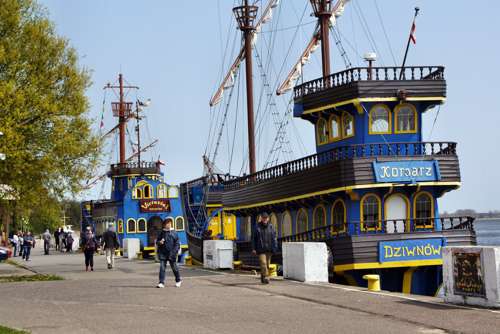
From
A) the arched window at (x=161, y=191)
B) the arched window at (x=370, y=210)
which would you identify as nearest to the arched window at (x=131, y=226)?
the arched window at (x=161, y=191)

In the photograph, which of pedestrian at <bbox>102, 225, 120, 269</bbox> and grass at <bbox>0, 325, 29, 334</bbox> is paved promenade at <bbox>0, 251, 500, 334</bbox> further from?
pedestrian at <bbox>102, 225, 120, 269</bbox>

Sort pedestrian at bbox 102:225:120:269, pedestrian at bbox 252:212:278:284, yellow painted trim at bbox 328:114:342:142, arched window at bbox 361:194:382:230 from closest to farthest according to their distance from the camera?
pedestrian at bbox 252:212:278:284 → arched window at bbox 361:194:382:230 → yellow painted trim at bbox 328:114:342:142 → pedestrian at bbox 102:225:120:269

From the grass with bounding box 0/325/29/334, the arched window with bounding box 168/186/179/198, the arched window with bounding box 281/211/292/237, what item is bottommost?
the grass with bounding box 0/325/29/334

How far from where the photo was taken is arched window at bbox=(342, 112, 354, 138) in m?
25.6

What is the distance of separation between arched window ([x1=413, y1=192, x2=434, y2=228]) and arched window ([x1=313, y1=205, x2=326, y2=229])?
9.40 ft

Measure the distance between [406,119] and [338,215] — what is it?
3.66 m

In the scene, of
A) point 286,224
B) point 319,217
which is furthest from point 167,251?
point 286,224

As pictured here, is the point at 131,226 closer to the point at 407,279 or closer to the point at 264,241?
the point at 407,279

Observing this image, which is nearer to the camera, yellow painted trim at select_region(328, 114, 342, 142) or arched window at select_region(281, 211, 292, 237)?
yellow painted trim at select_region(328, 114, 342, 142)

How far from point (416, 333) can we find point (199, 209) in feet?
110

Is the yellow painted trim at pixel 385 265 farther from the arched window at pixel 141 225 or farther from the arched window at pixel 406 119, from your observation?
the arched window at pixel 141 225

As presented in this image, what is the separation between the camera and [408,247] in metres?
22.9

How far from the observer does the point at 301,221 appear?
1094 inches

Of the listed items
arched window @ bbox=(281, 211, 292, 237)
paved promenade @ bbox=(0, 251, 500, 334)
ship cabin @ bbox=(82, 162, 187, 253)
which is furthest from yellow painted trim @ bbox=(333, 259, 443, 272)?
ship cabin @ bbox=(82, 162, 187, 253)
